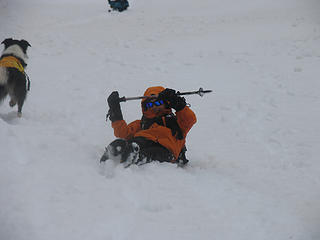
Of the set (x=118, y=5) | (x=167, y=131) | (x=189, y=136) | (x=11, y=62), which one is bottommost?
(x=189, y=136)

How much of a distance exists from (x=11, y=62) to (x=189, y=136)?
2.86 meters

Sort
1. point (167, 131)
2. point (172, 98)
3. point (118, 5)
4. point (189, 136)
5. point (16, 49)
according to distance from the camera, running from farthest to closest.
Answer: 1. point (118, 5)
2. point (189, 136)
3. point (16, 49)
4. point (167, 131)
5. point (172, 98)

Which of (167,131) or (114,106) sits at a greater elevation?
(114,106)

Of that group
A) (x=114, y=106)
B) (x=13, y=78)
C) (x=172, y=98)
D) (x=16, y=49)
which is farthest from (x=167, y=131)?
(x=16, y=49)

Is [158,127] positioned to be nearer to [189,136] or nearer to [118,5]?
[189,136]

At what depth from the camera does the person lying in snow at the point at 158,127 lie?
3.51 meters

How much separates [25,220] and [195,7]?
17257 mm

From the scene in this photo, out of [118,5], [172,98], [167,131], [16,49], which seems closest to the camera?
[172,98]

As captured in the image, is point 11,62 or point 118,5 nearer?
point 11,62

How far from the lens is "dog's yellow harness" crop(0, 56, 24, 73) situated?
4181 mm

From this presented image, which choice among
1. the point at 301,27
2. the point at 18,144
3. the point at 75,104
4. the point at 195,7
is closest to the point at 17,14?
the point at 195,7

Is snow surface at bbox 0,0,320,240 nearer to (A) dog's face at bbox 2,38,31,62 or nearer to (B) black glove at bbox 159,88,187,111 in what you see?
(B) black glove at bbox 159,88,187,111

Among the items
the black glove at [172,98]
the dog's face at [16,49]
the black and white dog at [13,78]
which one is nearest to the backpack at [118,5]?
the dog's face at [16,49]

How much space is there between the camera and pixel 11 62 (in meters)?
4.25
